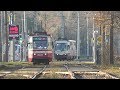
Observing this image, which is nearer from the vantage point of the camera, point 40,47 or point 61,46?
point 40,47

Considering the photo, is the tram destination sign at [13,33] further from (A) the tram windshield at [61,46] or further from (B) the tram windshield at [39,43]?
(A) the tram windshield at [61,46]

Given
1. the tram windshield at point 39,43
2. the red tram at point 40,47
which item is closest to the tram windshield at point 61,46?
the red tram at point 40,47

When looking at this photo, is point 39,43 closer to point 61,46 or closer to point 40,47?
point 40,47

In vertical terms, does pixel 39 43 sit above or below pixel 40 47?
above

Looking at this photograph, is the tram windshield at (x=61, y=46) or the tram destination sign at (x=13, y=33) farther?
the tram windshield at (x=61, y=46)

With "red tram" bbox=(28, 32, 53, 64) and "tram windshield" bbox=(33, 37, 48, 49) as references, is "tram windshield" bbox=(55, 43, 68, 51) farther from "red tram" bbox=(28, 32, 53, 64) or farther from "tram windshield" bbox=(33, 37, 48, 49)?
"tram windshield" bbox=(33, 37, 48, 49)

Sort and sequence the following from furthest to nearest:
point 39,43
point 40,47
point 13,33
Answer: point 13,33 → point 40,47 → point 39,43

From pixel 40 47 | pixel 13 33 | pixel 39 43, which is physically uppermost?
pixel 13 33

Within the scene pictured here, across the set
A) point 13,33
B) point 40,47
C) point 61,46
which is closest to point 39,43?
point 40,47

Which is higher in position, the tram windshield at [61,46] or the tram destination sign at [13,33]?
the tram destination sign at [13,33]

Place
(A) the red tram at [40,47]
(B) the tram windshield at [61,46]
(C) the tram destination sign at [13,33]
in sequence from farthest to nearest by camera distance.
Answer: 1. (B) the tram windshield at [61,46]
2. (C) the tram destination sign at [13,33]
3. (A) the red tram at [40,47]

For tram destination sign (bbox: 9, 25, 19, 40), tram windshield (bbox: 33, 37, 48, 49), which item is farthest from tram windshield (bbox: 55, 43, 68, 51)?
tram windshield (bbox: 33, 37, 48, 49)
